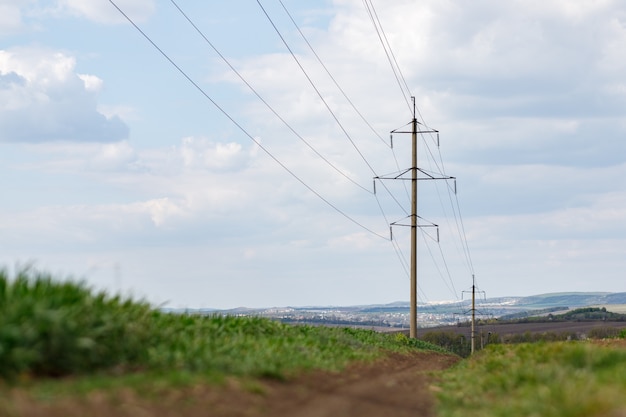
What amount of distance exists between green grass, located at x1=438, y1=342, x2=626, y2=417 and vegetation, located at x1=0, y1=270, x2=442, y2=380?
370 centimetres

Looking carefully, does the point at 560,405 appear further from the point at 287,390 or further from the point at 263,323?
the point at 263,323

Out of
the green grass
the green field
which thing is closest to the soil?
the green field

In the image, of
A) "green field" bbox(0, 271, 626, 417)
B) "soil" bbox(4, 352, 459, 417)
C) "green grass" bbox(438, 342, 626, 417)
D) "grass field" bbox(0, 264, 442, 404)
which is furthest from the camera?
"grass field" bbox(0, 264, 442, 404)

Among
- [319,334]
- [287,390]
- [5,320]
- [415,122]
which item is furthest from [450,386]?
[415,122]

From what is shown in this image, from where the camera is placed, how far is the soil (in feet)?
38.9

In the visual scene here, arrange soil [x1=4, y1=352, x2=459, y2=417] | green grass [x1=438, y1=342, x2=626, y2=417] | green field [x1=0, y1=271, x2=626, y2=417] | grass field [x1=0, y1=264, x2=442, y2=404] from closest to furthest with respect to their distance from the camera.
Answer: soil [x1=4, y1=352, x2=459, y2=417], green grass [x1=438, y1=342, x2=626, y2=417], green field [x1=0, y1=271, x2=626, y2=417], grass field [x1=0, y1=264, x2=442, y2=404]

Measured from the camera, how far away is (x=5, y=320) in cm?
1400

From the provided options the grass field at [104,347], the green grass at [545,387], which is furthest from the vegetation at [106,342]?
the green grass at [545,387]

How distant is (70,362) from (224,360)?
11.0ft

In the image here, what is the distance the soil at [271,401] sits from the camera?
11.9m

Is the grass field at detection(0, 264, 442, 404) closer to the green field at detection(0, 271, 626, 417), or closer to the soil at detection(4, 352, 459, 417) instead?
the green field at detection(0, 271, 626, 417)

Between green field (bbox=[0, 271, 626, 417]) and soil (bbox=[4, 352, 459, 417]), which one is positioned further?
green field (bbox=[0, 271, 626, 417])

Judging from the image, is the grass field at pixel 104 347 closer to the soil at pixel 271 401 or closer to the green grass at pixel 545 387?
the soil at pixel 271 401

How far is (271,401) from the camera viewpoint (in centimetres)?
1425
